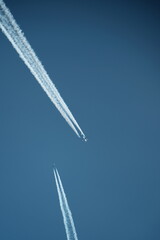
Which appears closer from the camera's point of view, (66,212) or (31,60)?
(31,60)

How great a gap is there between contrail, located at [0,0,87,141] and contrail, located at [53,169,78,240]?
807 millimetres

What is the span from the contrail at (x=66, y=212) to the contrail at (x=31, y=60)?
807mm

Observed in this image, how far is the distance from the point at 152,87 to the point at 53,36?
6.04 ft

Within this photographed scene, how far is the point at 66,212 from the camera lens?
3992 mm

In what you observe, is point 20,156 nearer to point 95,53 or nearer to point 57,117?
point 57,117

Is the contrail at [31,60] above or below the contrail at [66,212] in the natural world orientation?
above

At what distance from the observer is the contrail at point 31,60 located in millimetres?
3467

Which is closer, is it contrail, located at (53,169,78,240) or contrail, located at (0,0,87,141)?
contrail, located at (0,0,87,141)

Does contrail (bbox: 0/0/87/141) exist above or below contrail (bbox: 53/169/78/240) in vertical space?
above

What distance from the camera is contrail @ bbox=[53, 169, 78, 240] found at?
3.94 meters

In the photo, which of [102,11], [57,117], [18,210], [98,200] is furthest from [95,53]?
[18,210]

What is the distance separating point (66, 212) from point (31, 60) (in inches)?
95.3

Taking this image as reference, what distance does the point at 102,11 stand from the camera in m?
4.06

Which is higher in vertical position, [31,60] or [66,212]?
[31,60]
